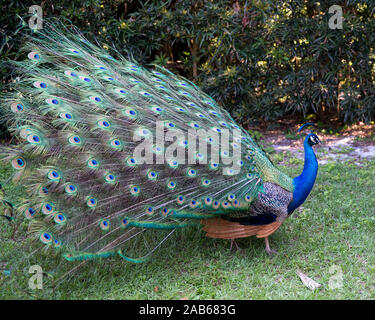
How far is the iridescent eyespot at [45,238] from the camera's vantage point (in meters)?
2.96

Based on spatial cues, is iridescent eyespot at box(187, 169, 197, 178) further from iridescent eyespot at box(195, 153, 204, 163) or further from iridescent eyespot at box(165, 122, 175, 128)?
iridescent eyespot at box(165, 122, 175, 128)

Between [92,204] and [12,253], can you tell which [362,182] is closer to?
[92,204]

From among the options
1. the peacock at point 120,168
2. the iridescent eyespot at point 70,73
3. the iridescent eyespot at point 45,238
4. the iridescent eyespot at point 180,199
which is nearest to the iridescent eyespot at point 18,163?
the peacock at point 120,168

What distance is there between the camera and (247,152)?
3.52 m

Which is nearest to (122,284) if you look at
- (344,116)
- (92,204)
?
(92,204)

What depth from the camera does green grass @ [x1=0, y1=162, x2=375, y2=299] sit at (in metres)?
3.19

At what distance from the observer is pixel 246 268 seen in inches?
139

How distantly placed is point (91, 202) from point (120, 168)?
344mm

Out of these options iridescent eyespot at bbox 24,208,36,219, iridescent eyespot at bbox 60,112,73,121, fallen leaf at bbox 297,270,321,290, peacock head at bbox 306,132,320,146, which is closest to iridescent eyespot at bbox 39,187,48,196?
iridescent eyespot at bbox 24,208,36,219

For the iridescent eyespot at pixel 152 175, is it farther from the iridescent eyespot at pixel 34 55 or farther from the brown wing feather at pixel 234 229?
the iridescent eyespot at pixel 34 55

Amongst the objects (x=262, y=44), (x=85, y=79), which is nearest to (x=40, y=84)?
(x=85, y=79)

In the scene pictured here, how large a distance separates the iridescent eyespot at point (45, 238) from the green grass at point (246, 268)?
1.21 ft

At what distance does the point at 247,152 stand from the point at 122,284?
4.96ft

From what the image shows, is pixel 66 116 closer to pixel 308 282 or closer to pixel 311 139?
pixel 311 139
